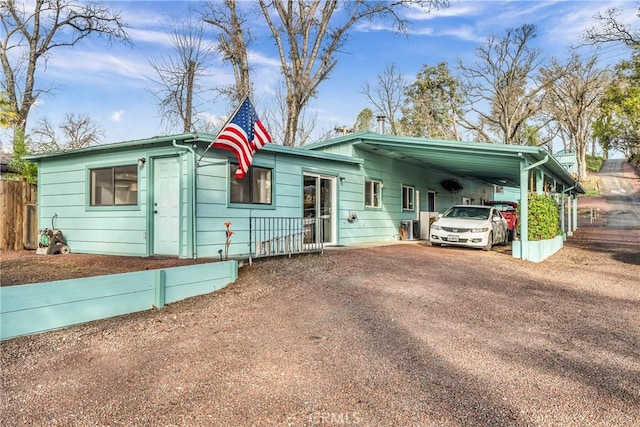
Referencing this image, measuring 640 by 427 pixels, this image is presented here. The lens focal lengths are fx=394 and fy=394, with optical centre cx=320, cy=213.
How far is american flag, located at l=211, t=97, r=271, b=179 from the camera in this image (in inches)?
277

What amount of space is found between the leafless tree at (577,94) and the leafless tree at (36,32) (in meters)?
30.3

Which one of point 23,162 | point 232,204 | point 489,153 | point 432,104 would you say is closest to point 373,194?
point 489,153

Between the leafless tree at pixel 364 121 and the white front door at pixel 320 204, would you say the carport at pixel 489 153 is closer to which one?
the white front door at pixel 320 204

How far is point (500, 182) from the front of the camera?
21281 millimetres

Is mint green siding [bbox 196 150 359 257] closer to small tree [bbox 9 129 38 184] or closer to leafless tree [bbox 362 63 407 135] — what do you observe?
small tree [bbox 9 129 38 184]

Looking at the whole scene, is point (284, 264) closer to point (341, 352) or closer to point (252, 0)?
point (341, 352)

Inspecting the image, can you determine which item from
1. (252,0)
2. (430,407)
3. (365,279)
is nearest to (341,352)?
(430,407)

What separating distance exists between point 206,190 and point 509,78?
29.3 metres

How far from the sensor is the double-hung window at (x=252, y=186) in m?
8.52

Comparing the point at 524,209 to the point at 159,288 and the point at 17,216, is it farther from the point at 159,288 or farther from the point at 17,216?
the point at 17,216

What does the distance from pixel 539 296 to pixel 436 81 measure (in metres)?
29.4

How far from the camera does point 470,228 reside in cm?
1082

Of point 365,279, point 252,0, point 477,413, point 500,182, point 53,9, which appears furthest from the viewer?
point 500,182

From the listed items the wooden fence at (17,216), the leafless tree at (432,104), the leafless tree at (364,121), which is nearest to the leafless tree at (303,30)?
the wooden fence at (17,216)
